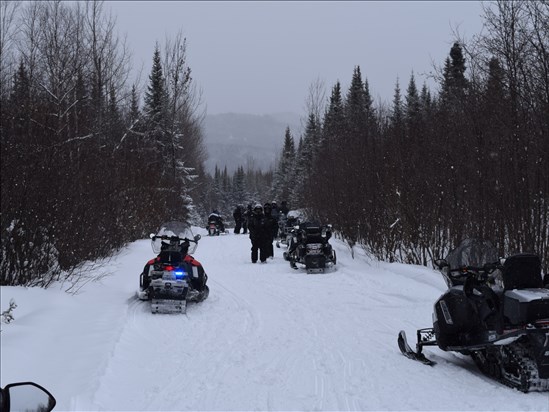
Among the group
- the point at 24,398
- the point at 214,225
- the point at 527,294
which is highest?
the point at 24,398

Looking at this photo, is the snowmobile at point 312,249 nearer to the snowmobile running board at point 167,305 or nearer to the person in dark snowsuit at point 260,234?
the person in dark snowsuit at point 260,234

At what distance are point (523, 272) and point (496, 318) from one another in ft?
1.68

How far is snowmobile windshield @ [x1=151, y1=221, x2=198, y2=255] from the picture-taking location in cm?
981

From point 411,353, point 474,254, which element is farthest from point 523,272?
point 411,353

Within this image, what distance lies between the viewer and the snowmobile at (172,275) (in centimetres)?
865

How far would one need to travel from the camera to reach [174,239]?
9.84 meters

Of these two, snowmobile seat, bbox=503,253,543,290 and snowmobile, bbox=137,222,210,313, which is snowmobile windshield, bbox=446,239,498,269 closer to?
snowmobile seat, bbox=503,253,543,290

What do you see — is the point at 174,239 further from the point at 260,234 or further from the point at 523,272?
the point at 260,234

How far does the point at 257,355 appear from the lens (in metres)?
6.35

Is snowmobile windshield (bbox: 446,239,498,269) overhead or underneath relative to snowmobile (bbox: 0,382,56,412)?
overhead

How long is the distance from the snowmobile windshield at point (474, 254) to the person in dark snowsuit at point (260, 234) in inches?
405

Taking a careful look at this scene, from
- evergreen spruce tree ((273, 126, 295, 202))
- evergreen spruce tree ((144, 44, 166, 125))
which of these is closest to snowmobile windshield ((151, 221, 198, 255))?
evergreen spruce tree ((144, 44, 166, 125))

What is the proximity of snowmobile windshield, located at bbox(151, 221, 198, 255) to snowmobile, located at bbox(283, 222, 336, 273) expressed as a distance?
4.39 m

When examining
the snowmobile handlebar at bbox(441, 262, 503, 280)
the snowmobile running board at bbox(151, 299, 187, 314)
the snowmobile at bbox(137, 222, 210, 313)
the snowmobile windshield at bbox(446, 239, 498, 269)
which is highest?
the snowmobile windshield at bbox(446, 239, 498, 269)
